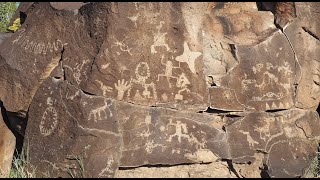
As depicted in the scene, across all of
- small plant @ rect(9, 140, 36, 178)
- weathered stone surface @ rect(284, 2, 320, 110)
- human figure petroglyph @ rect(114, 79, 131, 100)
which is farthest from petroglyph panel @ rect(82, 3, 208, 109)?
weathered stone surface @ rect(284, 2, 320, 110)

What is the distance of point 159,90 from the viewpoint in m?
3.89

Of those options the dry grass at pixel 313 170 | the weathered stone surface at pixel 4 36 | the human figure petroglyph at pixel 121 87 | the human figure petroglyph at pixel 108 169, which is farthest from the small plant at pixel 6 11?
the dry grass at pixel 313 170

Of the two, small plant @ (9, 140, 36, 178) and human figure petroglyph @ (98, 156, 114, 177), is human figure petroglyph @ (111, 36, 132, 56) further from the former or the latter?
small plant @ (9, 140, 36, 178)

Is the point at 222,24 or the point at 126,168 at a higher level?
the point at 222,24

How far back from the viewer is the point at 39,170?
3.78 meters

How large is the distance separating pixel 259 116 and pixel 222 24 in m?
0.91

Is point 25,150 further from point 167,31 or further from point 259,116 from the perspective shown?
point 259,116

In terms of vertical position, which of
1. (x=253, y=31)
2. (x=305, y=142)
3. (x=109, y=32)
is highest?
(x=109, y=32)

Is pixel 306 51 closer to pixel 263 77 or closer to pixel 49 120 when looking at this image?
pixel 263 77

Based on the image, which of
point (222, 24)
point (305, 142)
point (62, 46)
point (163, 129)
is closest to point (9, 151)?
point (62, 46)

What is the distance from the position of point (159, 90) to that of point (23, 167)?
1303 millimetres

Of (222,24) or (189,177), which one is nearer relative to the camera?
(189,177)

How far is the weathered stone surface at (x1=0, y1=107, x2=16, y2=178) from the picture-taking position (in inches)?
164

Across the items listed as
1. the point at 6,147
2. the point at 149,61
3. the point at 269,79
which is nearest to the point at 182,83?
the point at 149,61
